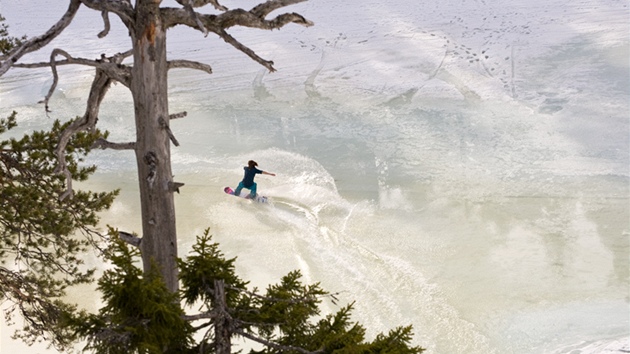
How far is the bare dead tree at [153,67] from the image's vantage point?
4.35 metres

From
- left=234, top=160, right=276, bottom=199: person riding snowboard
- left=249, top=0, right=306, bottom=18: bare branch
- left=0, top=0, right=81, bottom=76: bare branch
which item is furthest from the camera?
left=234, top=160, right=276, bottom=199: person riding snowboard

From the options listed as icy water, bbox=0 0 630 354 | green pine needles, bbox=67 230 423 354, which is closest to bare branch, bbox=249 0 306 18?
green pine needles, bbox=67 230 423 354

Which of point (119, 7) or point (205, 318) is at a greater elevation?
point (119, 7)

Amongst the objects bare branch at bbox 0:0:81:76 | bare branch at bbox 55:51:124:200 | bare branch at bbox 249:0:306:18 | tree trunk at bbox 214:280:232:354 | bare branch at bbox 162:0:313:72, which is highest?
bare branch at bbox 249:0:306:18

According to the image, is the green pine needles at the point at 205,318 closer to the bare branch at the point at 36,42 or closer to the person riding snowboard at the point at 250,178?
the bare branch at the point at 36,42

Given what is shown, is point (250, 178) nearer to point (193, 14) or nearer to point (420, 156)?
point (420, 156)

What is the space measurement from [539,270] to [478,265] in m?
0.64

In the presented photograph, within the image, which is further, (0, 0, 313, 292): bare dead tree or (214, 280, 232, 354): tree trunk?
(0, 0, 313, 292): bare dead tree

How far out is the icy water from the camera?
8602 mm

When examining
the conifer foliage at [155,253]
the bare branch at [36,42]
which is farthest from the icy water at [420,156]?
the bare branch at [36,42]

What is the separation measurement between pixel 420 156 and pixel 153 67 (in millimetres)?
8021

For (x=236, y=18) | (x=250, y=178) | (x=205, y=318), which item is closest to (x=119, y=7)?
(x=236, y=18)

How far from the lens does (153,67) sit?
14.5 ft

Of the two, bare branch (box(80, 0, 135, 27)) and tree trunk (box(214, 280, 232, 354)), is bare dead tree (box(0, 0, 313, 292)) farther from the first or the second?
tree trunk (box(214, 280, 232, 354))
